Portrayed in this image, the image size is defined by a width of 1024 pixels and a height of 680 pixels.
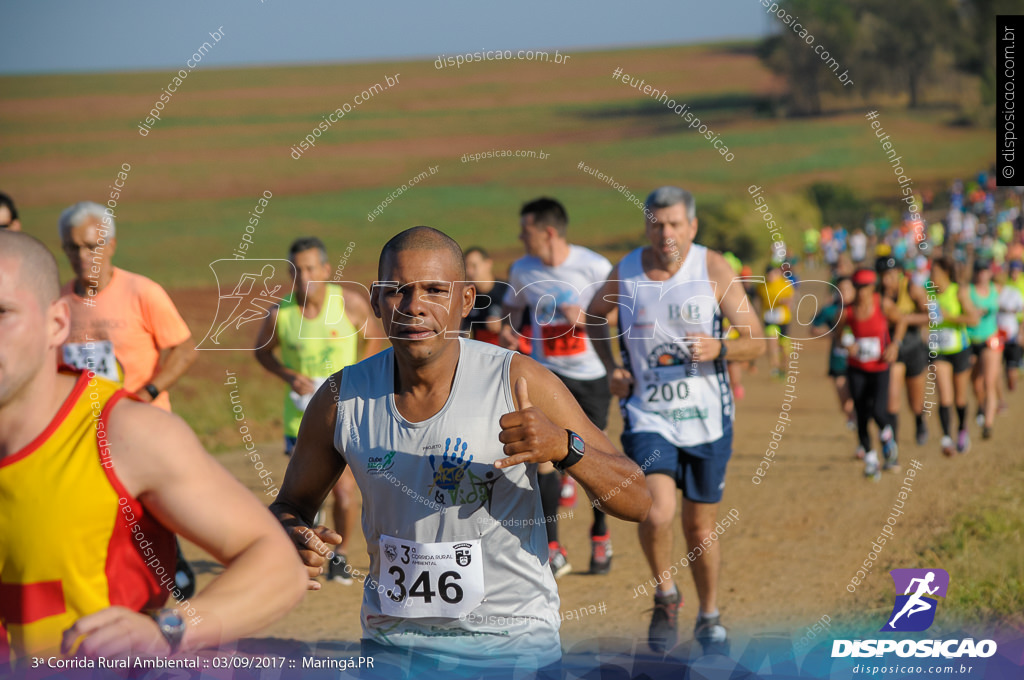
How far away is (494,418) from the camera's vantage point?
2.89 m

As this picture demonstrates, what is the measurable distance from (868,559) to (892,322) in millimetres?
3111

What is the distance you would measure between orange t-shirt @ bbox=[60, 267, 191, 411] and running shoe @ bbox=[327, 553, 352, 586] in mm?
1710

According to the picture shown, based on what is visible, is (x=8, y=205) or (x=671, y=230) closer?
(x=671, y=230)

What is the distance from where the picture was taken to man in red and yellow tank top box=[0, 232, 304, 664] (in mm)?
1838

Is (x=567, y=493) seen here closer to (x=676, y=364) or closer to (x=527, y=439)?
(x=676, y=364)

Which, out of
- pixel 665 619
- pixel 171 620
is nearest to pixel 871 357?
pixel 665 619

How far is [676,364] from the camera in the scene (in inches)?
205

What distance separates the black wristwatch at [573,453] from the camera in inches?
108

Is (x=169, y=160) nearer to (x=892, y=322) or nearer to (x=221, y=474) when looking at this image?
(x=892, y=322)

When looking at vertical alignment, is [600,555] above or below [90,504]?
below

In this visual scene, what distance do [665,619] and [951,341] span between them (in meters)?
5.80

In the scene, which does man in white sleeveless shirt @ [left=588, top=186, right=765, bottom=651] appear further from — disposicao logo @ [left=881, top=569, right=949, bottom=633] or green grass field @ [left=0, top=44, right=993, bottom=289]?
green grass field @ [left=0, top=44, right=993, bottom=289]

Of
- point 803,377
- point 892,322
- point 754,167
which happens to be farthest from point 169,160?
point 892,322

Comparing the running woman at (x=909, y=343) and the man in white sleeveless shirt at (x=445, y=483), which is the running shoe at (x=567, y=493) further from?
the man in white sleeveless shirt at (x=445, y=483)
